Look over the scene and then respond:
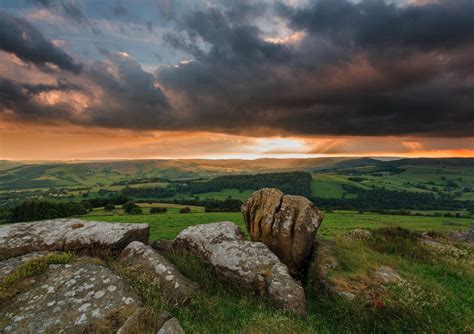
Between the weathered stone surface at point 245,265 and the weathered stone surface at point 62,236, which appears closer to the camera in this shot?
the weathered stone surface at point 245,265

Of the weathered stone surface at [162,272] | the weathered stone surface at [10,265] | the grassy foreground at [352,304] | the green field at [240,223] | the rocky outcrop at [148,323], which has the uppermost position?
the weathered stone surface at [10,265]

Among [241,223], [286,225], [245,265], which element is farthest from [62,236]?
[241,223]

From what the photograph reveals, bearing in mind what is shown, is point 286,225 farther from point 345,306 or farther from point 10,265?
point 10,265

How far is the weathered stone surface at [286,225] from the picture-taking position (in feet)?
43.9

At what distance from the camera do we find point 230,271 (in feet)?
35.1

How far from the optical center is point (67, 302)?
7766mm

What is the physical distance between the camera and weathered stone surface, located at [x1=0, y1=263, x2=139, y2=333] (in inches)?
278

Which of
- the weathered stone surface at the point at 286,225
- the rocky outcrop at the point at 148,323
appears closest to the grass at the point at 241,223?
the weathered stone surface at the point at 286,225

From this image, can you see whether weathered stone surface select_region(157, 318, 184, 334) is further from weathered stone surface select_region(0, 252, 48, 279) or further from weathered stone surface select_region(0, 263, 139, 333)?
weathered stone surface select_region(0, 252, 48, 279)

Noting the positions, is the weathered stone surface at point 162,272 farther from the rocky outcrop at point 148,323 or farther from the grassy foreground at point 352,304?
the rocky outcrop at point 148,323

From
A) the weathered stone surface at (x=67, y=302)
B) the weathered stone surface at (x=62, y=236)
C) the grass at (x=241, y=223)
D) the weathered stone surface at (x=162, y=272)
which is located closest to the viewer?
the weathered stone surface at (x=67, y=302)

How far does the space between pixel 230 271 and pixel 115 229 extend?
246 inches

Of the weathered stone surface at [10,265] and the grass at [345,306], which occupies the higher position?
the weathered stone surface at [10,265]

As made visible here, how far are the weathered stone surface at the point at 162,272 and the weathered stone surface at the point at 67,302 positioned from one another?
5.12 ft
